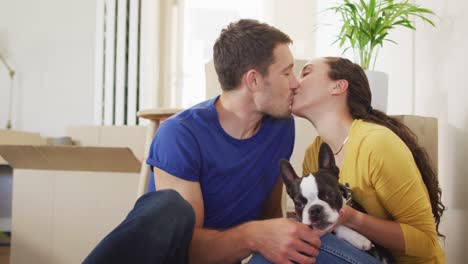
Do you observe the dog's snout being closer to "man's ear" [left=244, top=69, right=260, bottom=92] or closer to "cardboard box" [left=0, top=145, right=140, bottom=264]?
"man's ear" [left=244, top=69, right=260, bottom=92]

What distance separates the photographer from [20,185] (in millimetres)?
1852

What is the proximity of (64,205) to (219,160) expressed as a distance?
0.89 meters

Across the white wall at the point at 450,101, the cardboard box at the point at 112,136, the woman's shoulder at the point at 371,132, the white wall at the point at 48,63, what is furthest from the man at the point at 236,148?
the white wall at the point at 48,63

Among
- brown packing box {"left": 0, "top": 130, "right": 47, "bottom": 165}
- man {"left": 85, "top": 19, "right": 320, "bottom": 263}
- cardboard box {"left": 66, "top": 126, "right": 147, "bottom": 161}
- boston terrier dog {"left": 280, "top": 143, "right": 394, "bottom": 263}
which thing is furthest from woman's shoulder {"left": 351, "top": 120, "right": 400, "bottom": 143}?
brown packing box {"left": 0, "top": 130, "right": 47, "bottom": 165}

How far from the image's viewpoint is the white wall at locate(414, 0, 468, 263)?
139 cm

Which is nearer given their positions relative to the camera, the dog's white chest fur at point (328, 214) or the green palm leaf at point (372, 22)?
the dog's white chest fur at point (328, 214)

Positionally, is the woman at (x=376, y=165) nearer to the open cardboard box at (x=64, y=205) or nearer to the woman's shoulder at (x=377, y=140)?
the woman's shoulder at (x=377, y=140)

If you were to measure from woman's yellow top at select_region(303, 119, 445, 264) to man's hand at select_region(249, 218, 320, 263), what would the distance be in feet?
0.66

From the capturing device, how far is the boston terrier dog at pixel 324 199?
3.14 feet

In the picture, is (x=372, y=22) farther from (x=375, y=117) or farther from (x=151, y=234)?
(x=151, y=234)

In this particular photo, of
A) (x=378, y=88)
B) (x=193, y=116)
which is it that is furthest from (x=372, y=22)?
(x=193, y=116)

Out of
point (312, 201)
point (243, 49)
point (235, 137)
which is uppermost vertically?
point (243, 49)

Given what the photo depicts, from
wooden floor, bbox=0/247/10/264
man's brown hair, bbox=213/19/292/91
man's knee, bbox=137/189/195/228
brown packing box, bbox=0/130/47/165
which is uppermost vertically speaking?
man's brown hair, bbox=213/19/292/91

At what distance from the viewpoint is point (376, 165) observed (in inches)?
41.8
